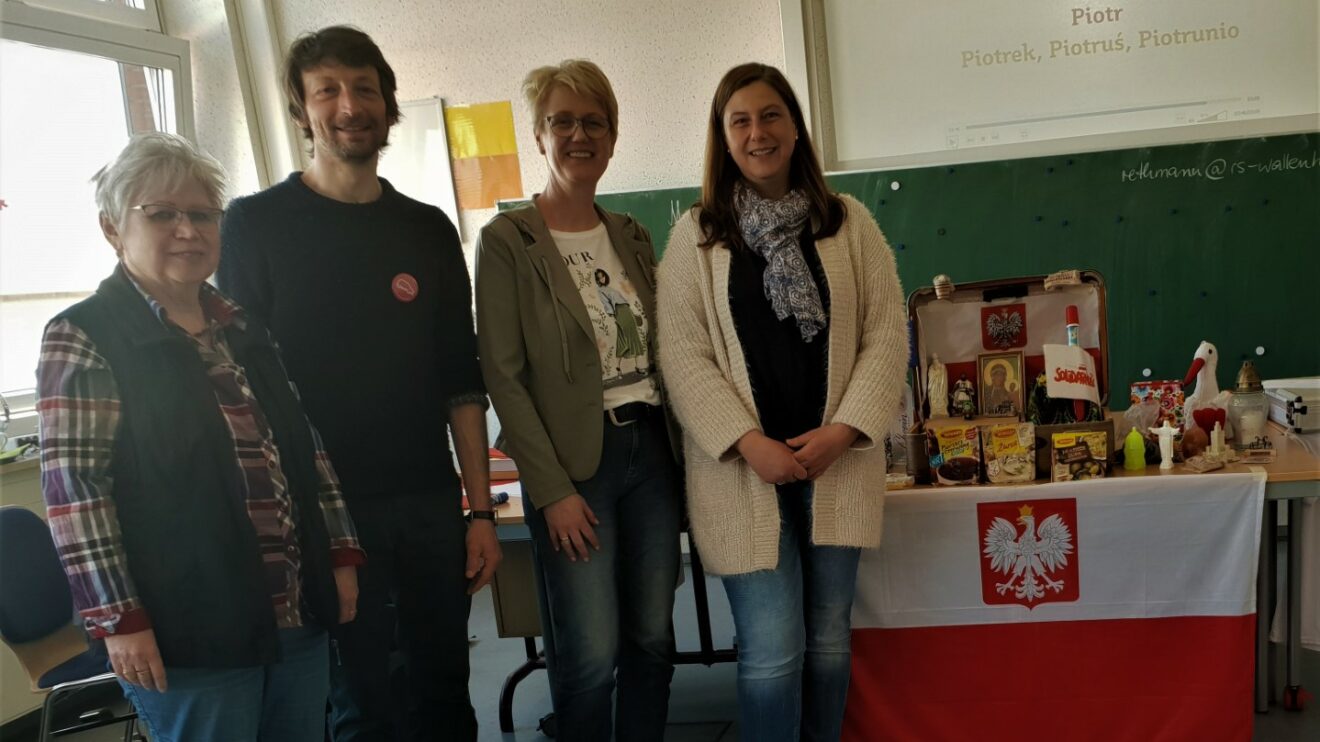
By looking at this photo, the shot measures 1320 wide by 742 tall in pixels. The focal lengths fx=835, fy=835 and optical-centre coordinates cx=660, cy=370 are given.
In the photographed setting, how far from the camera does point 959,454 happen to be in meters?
1.96

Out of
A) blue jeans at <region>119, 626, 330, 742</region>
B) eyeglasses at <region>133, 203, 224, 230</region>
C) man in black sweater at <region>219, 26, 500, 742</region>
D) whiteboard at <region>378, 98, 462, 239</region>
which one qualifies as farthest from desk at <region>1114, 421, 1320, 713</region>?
whiteboard at <region>378, 98, 462, 239</region>

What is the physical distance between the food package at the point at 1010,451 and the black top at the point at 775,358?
0.55m

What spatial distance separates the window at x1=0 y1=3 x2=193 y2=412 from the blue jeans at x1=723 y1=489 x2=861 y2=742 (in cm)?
268

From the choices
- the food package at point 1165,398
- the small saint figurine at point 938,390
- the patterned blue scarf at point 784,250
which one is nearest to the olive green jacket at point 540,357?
the patterned blue scarf at point 784,250

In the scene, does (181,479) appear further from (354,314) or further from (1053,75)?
(1053,75)

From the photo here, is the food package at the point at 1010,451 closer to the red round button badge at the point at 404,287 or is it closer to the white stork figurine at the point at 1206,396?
the white stork figurine at the point at 1206,396

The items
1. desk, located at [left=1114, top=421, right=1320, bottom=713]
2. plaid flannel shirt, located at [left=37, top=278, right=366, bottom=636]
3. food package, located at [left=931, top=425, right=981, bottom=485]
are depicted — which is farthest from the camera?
food package, located at [left=931, top=425, right=981, bottom=485]

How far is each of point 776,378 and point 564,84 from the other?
0.70m

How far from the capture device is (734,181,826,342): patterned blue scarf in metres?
1.59

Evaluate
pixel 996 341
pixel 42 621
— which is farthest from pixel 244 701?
pixel 996 341

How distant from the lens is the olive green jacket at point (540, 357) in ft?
5.26

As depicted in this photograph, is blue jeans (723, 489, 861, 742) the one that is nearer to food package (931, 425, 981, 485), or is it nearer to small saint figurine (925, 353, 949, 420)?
food package (931, 425, 981, 485)

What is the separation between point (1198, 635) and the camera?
75.5 inches

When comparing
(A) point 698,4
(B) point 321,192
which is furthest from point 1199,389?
(A) point 698,4
